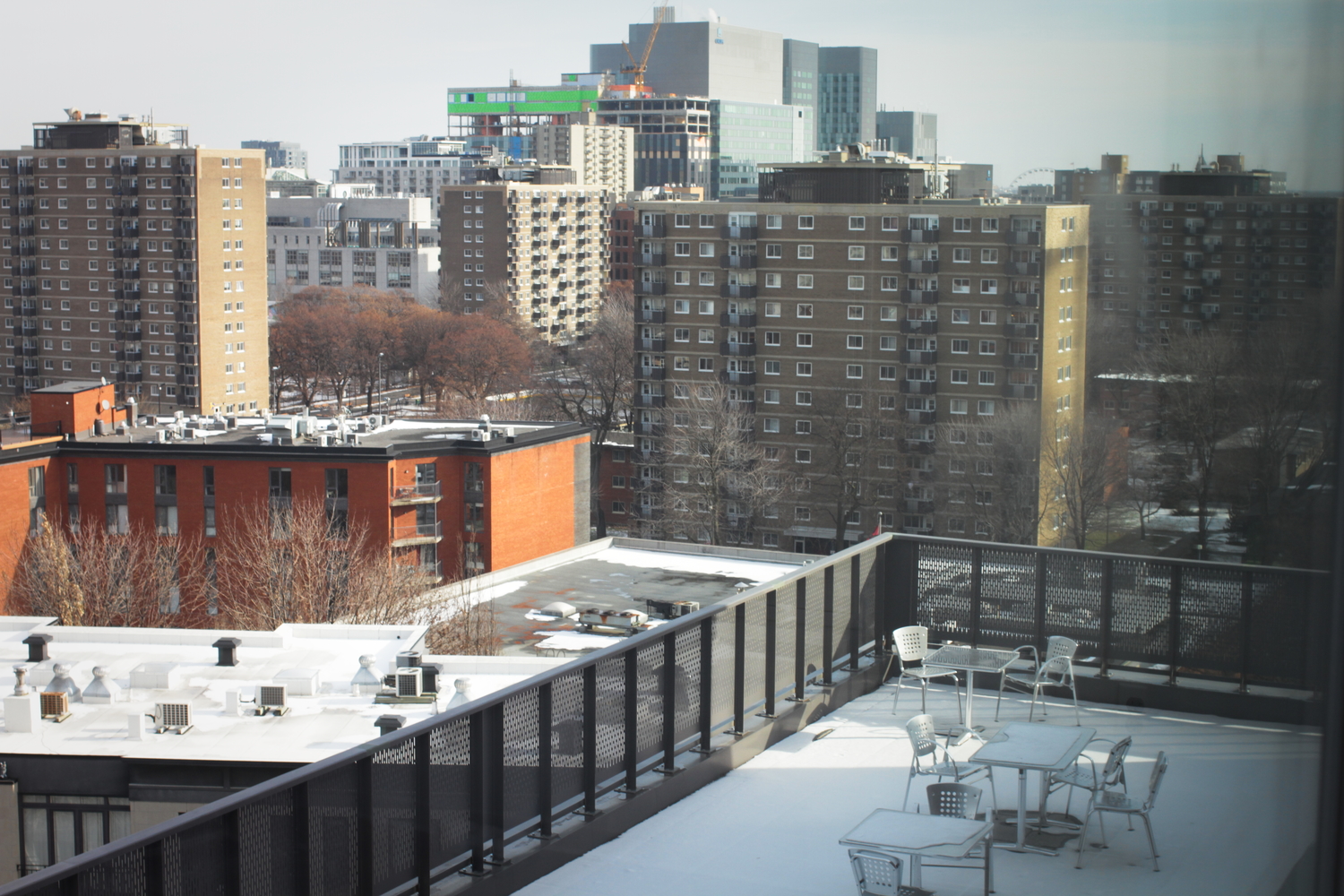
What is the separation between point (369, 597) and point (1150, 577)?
9.71m

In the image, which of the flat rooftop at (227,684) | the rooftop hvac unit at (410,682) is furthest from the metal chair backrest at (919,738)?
the rooftop hvac unit at (410,682)

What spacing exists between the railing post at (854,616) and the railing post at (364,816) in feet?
5.21

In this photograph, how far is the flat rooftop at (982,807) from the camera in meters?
1.09

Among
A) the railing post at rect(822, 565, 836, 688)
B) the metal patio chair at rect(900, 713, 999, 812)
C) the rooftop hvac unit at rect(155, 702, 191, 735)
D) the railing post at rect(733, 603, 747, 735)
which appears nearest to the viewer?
the metal patio chair at rect(900, 713, 999, 812)

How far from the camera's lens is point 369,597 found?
34.8 ft

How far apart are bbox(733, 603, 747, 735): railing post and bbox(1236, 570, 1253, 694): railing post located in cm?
160

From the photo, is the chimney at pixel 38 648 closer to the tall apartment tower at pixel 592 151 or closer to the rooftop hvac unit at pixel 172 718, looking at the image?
the rooftop hvac unit at pixel 172 718

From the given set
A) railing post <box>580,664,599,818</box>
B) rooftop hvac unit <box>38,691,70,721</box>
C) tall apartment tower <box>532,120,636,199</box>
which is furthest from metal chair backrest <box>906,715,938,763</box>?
tall apartment tower <box>532,120,636,199</box>

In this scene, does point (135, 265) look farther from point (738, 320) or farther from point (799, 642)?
point (799, 642)

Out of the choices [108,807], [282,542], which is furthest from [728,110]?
[108,807]

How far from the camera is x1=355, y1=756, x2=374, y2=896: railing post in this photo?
185 centimetres

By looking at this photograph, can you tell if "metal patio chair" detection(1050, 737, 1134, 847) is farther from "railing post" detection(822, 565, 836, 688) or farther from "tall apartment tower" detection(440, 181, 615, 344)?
"tall apartment tower" detection(440, 181, 615, 344)

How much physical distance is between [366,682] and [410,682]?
1.15 ft

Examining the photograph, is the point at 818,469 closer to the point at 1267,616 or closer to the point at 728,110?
the point at 1267,616
